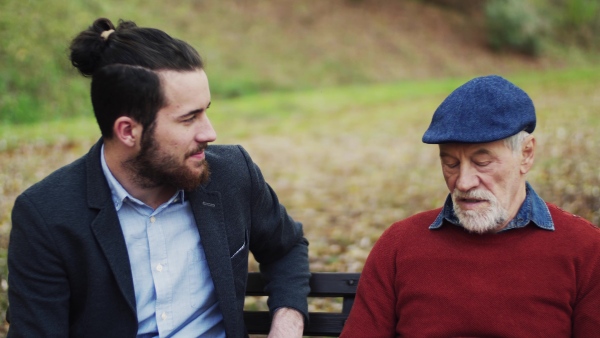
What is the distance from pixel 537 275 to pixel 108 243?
5.06 feet

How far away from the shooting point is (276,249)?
3143mm

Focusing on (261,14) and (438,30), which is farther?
(438,30)

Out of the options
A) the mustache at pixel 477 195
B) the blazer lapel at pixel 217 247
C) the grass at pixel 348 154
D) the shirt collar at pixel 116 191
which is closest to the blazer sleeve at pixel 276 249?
the blazer lapel at pixel 217 247

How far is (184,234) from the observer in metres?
2.85

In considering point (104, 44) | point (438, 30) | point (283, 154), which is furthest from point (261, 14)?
point (104, 44)

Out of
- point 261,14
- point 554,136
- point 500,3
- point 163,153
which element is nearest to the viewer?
point 163,153

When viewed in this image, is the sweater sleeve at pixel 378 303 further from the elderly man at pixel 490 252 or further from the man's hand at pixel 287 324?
the man's hand at pixel 287 324

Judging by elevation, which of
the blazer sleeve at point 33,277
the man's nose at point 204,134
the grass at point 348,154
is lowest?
the grass at point 348,154

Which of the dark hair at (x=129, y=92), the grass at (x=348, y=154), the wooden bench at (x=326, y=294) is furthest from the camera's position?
the grass at (x=348, y=154)

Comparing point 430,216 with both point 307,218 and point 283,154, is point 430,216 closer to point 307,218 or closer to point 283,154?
point 307,218

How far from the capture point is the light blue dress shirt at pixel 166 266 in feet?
8.96

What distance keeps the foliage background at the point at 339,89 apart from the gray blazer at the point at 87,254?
3.07ft

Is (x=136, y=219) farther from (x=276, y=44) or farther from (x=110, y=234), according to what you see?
(x=276, y=44)

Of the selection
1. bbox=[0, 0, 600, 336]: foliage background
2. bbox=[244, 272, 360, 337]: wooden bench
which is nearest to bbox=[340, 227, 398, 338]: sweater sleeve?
bbox=[244, 272, 360, 337]: wooden bench
